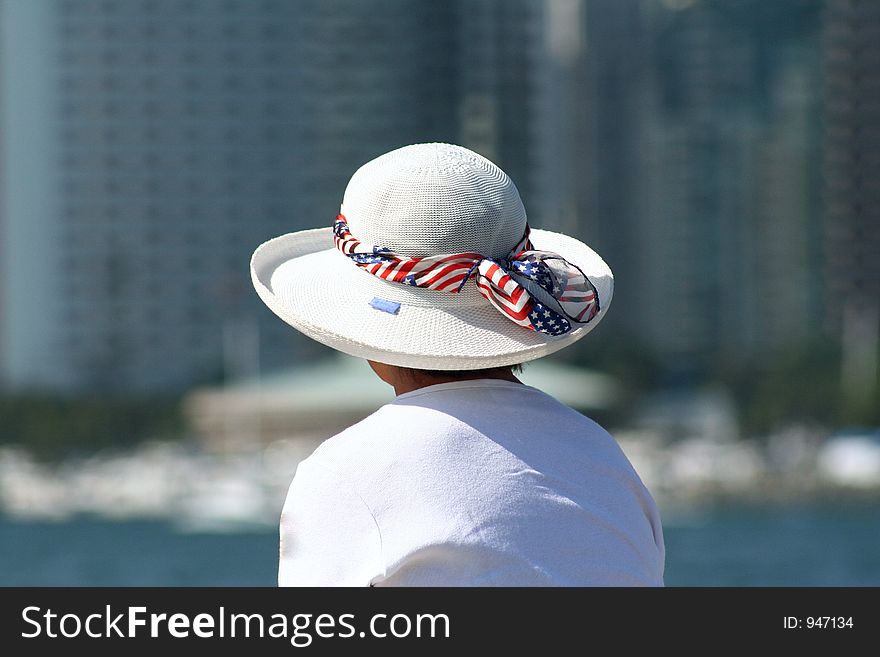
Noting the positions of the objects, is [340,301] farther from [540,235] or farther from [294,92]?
[294,92]

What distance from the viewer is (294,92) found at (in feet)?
129

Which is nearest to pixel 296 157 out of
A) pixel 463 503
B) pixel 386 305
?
pixel 386 305

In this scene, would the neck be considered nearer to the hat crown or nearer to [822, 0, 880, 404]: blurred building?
the hat crown

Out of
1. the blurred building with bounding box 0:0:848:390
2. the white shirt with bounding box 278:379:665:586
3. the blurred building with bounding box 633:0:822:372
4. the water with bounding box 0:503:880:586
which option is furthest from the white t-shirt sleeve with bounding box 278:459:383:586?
the blurred building with bounding box 633:0:822:372

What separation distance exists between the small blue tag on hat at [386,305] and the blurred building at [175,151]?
121 feet

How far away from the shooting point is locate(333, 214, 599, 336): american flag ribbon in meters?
1.19

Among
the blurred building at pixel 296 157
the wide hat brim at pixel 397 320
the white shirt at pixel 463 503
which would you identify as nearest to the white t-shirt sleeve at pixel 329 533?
the white shirt at pixel 463 503

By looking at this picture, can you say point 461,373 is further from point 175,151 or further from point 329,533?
point 175,151

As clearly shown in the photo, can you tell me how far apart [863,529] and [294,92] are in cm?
1897

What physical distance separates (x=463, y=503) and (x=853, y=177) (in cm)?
3976

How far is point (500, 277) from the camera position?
1.18 metres

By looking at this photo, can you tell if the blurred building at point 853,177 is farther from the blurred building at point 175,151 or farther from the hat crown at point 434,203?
the hat crown at point 434,203

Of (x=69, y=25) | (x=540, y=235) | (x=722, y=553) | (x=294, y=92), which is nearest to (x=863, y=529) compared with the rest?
(x=722, y=553)

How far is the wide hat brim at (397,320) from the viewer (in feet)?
3.84
